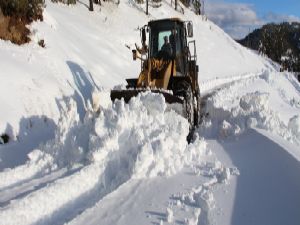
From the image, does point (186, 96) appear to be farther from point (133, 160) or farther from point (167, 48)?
point (133, 160)

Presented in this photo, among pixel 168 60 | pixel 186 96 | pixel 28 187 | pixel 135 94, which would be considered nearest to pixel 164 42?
pixel 168 60

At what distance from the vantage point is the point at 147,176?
7.34m

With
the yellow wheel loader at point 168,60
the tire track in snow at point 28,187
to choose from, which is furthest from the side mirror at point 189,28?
the tire track in snow at point 28,187

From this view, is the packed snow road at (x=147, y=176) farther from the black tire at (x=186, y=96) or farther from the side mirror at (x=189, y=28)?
the side mirror at (x=189, y=28)

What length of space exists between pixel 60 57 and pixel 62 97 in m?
3.21

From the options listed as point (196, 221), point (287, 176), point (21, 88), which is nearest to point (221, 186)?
point (287, 176)

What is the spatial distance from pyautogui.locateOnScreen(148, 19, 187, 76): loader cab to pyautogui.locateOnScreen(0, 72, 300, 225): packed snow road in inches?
139

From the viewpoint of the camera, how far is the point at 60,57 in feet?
54.2

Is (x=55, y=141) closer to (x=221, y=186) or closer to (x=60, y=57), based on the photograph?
(x=221, y=186)

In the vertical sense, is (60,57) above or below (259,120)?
above

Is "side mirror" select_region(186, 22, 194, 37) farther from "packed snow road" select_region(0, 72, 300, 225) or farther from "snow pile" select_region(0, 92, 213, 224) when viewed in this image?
"snow pile" select_region(0, 92, 213, 224)

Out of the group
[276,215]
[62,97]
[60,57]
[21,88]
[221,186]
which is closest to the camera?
[276,215]

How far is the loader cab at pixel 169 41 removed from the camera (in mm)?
13414

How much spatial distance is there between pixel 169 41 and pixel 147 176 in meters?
6.76
